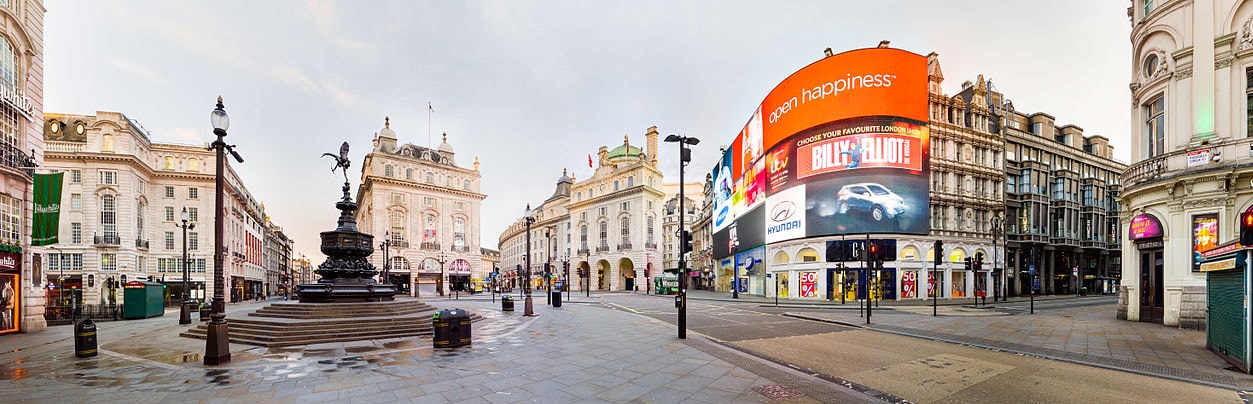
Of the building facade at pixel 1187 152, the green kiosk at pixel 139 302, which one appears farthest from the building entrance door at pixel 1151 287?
the green kiosk at pixel 139 302

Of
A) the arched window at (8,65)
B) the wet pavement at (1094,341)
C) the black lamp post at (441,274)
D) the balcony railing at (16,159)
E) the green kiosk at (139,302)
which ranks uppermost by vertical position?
the arched window at (8,65)

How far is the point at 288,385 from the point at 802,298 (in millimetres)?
39264

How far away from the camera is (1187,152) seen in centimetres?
1753

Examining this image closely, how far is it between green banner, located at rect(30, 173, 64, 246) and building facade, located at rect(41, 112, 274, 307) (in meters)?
28.2

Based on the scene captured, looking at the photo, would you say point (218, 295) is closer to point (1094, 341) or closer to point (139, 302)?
point (1094, 341)

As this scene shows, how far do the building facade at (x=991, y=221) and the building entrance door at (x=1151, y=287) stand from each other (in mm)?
13965

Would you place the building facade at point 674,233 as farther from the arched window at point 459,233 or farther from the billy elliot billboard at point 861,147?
the billy elliot billboard at point 861,147

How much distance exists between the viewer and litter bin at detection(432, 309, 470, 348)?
41.8 ft

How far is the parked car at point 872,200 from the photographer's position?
37062mm

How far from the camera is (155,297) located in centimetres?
2750

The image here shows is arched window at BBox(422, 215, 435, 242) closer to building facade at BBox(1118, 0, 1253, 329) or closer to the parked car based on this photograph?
the parked car

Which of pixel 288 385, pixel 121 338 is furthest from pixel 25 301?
pixel 288 385

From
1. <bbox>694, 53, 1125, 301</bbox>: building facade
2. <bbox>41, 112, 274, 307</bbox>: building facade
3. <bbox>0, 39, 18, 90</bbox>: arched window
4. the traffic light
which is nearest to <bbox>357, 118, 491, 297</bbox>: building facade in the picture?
<bbox>41, 112, 274, 307</bbox>: building facade

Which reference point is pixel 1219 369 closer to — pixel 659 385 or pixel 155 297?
pixel 659 385
